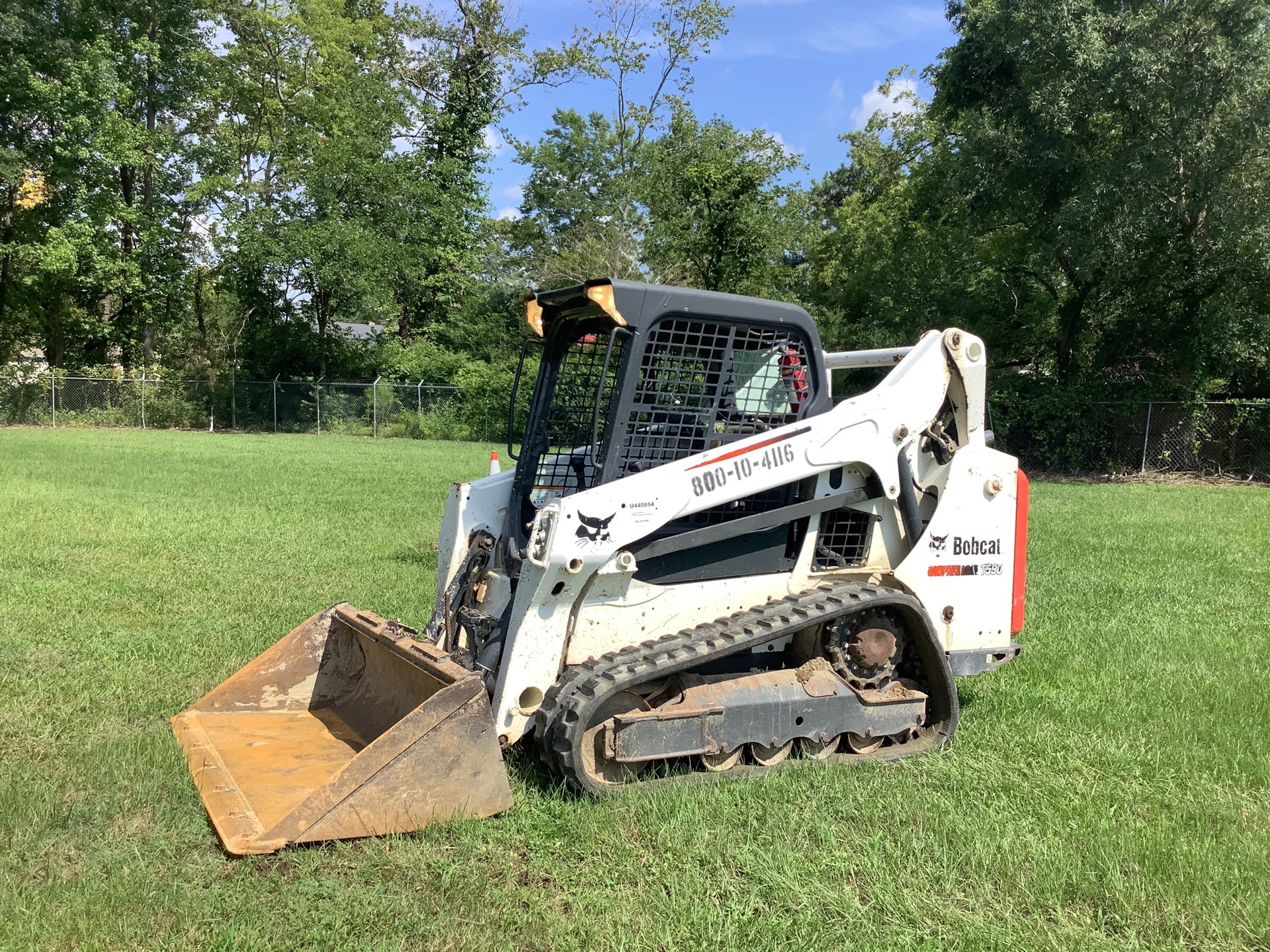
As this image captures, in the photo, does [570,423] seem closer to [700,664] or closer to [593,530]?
[593,530]

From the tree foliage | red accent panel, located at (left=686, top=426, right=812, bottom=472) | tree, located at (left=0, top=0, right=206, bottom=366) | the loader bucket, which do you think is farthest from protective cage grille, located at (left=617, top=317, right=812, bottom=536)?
tree, located at (left=0, top=0, right=206, bottom=366)

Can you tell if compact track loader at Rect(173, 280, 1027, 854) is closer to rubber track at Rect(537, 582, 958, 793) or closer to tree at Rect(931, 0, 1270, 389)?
rubber track at Rect(537, 582, 958, 793)

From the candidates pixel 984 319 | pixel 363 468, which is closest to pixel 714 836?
pixel 363 468

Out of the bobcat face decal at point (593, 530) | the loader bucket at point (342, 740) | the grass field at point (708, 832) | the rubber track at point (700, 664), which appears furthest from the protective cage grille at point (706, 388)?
the grass field at point (708, 832)

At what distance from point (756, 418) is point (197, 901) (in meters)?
3.03

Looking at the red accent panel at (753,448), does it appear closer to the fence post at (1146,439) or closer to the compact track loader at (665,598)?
the compact track loader at (665,598)

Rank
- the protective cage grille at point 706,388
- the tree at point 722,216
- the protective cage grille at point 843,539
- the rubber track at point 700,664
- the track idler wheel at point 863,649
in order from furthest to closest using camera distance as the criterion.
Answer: the tree at point 722,216
the protective cage grille at point 843,539
the track idler wheel at point 863,649
the protective cage grille at point 706,388
the rubber track at point 700,664

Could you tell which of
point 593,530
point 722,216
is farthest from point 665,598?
point 722,216

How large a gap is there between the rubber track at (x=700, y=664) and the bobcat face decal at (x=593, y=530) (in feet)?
1.77

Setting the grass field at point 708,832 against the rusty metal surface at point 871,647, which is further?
the rusty metal surface at point 871,647

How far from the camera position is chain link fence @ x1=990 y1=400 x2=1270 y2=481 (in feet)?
Answer: 70.5

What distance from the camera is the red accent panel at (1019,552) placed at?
496 cm

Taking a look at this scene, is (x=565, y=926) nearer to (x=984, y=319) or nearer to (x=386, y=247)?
(x=984, y=319)

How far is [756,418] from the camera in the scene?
4539 mm
